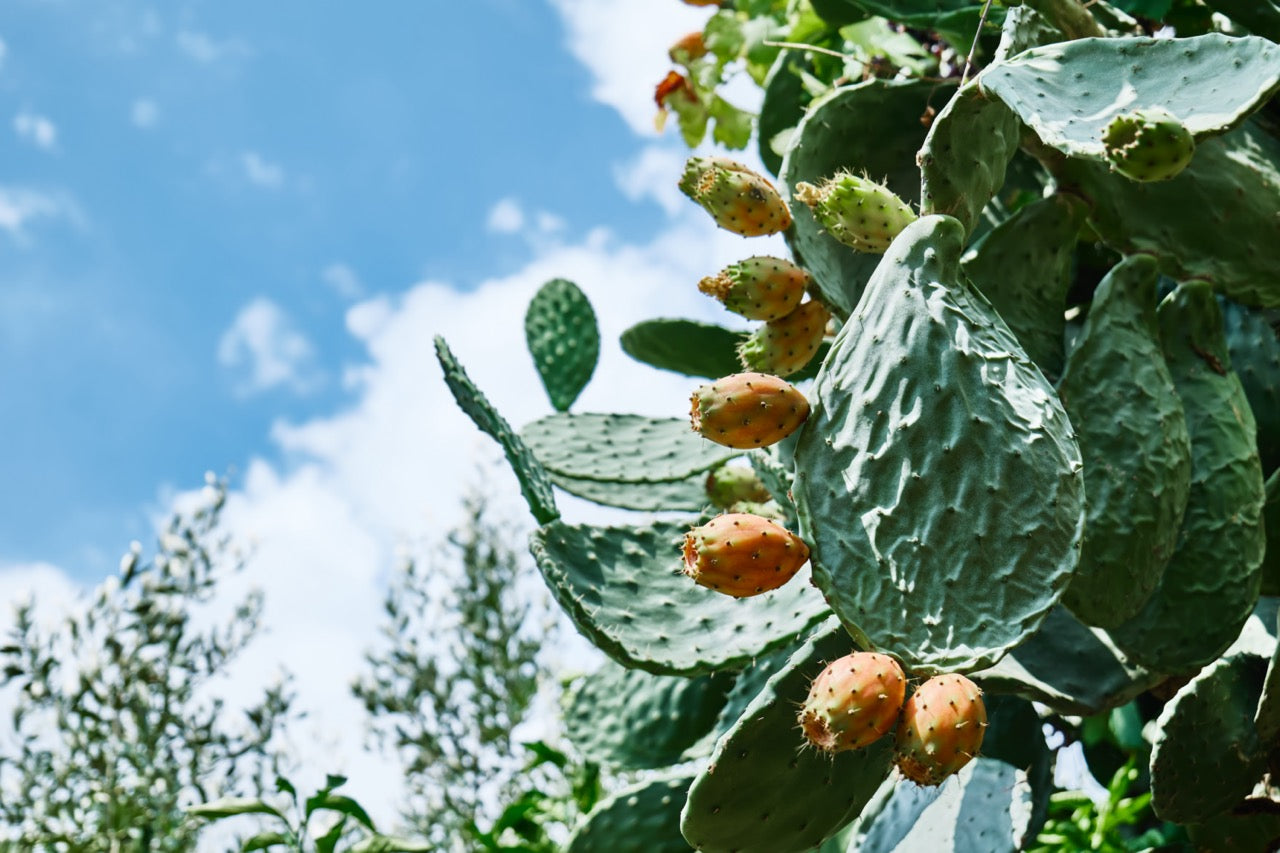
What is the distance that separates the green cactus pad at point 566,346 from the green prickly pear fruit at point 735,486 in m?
0.28

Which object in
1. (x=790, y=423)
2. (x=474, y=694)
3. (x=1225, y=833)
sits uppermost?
(x=474, y=694)

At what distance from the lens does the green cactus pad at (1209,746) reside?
3.81 feet

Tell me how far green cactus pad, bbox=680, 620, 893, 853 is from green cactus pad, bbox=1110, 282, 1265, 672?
0.95 ft

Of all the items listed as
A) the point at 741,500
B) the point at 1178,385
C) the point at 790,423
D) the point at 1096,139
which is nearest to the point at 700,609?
the point at 741,500

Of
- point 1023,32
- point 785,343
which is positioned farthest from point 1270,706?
point 1023,32

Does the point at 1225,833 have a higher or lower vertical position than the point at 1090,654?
lower

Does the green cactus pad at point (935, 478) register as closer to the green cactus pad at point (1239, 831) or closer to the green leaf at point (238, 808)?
the green cactus pad at point (1239, 831)

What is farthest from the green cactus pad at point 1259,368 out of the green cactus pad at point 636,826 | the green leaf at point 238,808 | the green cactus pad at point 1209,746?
the green leaf at point 238,808

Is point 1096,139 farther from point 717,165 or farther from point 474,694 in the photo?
point 474,694

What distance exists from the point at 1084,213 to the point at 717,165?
390 millimetres

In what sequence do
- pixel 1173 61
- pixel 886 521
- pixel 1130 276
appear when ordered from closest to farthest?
pixel 886 521
pixel 1173 61
pixel 1130 276

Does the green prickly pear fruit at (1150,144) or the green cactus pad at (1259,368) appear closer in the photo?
the green prickly pear fruit at (1150,144)

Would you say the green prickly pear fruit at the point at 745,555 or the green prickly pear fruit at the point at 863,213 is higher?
the green prickly pear fruit at the point at 863,213

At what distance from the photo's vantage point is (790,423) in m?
0.99
